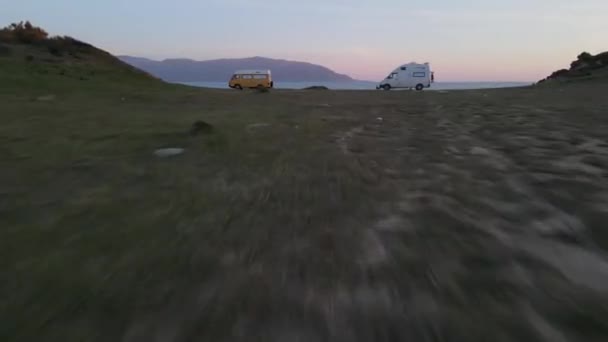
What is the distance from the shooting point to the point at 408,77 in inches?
1722

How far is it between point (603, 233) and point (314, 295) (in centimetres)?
228

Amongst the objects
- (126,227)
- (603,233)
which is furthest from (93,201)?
(603,233)

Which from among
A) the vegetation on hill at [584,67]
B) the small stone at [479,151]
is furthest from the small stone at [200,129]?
the vegetation on hill at [584,67]

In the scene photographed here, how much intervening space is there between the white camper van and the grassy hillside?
38.2m

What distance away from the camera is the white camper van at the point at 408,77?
43.6 metres

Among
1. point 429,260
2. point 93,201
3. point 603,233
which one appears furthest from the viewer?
point 93,201

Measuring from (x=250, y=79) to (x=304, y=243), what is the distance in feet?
140

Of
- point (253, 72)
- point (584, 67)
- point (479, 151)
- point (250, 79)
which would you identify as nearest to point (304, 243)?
point (479, 151)

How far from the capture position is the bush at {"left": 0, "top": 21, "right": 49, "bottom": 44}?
2988cm

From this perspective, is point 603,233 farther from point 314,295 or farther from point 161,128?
point 161,128

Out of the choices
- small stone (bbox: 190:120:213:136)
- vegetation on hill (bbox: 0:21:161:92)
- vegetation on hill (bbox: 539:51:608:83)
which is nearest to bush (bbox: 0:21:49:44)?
vegetation on hill (bbox: 0:21:161:92)

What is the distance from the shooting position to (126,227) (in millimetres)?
3283

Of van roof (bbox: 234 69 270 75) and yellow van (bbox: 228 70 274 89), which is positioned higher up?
van roof (bbox: 234 69 270 75)

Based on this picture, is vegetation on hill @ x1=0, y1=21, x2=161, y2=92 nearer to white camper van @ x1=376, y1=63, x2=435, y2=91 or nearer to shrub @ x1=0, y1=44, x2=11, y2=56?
shrub @ x1=0, y1=44, x2=11, y2=56
